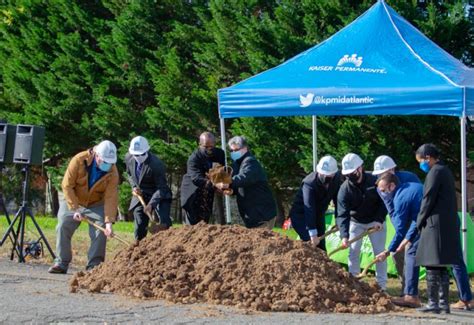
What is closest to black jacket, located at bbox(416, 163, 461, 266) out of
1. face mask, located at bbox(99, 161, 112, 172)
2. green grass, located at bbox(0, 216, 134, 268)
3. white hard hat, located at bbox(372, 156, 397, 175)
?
white hard hat, located at bbox(372, 156, 397, 175)

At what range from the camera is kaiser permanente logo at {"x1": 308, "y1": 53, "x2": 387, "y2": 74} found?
1312 cm

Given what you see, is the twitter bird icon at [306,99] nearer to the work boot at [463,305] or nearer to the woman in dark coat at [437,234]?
the woman in dark coat at [437,234]

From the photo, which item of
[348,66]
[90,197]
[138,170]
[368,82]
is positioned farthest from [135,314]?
[348,66]

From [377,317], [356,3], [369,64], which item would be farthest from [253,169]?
[356,3]

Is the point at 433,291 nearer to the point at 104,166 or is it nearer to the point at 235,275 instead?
the point at 235,275

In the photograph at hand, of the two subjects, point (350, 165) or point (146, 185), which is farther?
point (146, 185)

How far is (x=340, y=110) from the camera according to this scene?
1264cm

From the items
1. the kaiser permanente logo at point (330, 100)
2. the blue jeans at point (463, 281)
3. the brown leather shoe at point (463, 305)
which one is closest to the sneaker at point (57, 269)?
the kaiser permanente logo at point (330, 100)

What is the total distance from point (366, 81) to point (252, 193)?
2.14m

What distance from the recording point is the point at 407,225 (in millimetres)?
10359

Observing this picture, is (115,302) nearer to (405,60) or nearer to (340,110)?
(340,110)

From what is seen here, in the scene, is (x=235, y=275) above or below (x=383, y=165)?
below

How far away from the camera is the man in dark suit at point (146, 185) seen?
12531mm

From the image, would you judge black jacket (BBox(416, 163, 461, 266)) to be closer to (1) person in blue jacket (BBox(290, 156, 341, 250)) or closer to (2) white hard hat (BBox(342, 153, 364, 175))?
(2) white hard hat (BBox(342, 153, 364, 175))
